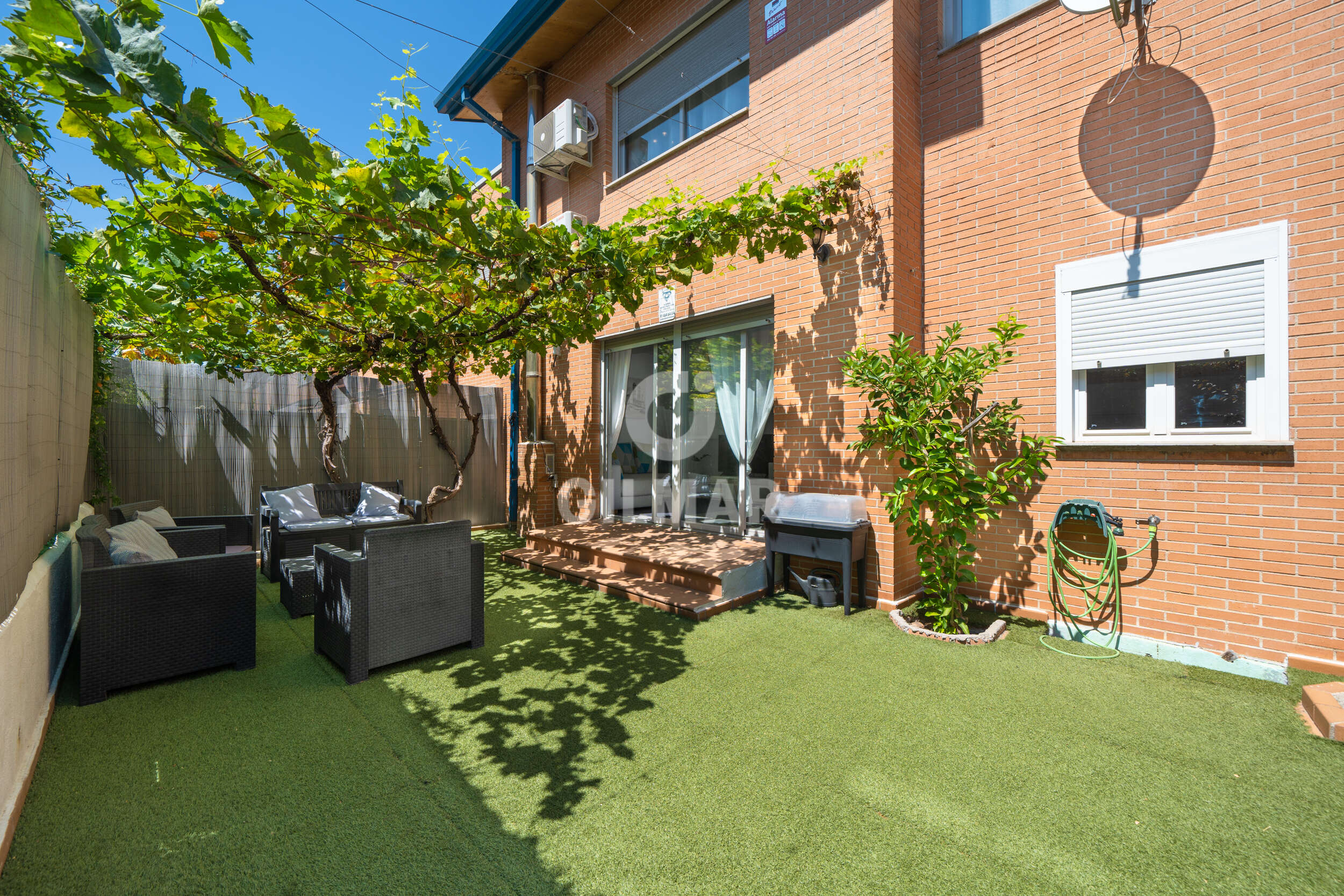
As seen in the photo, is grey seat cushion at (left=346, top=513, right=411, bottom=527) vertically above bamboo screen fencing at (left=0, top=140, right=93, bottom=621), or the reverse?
bamboo screen fencing at (left=0, top=140, right=93, bottom=621)

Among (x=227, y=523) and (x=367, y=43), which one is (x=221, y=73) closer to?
(x=367, y=43)

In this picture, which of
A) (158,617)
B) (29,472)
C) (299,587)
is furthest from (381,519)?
(29,472)

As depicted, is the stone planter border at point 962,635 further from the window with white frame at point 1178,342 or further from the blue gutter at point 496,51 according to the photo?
the blue gutter at point 496,51

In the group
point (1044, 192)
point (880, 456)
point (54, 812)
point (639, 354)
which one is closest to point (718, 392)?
point (639, 354)

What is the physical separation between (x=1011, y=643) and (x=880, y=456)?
160 centimetres

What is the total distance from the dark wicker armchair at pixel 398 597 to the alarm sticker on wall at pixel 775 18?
17.7 feet

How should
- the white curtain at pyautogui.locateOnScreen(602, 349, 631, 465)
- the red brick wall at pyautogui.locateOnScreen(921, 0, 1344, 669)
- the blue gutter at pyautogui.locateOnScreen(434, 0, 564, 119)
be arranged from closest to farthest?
the red brick wall at pyautogui.locateOnScreen(921, 0, 1344, 669) < the blue gutter at pyautogui.locateOnScreen(434, 0, 564, 119) < the white curtain at pyautogui.locateOnScreen(602, 349, 631, 465)

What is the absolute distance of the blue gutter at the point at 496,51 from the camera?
22.9 ft

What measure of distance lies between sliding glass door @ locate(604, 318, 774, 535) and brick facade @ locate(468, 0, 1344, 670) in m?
0.49

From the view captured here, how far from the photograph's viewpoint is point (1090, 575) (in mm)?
3910

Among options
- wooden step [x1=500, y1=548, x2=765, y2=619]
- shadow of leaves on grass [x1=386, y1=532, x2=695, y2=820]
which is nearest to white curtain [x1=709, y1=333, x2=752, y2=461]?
wooden step [x1=500, y1=548, x2=765, y2=619]

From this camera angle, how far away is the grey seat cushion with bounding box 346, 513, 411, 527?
5.69 m

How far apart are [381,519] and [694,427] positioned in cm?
360

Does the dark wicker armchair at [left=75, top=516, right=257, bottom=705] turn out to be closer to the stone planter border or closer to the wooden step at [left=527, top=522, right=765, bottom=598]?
the wooden step at [left=527, top=522, right=765, bottom=598]
